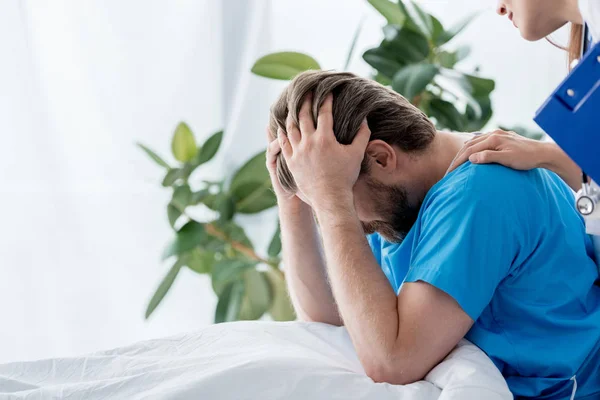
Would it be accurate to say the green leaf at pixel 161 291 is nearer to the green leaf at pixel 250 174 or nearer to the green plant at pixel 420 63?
the green leaf at pixel 250 174

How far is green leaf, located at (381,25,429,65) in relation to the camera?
2.03 m

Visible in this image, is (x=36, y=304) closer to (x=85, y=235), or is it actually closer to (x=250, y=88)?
(x=85, y=235)

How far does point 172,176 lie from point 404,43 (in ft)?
2.54

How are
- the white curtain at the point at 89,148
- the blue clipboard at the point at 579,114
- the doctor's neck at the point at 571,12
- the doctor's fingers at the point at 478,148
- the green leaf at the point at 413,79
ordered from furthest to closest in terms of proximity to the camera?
the white curtain at the point at 89,148
the green leaf at the point at 413,79
the doctor's fingers at the point at 478,148
the doctor's neck at the point at 571,12
the blue clipboard at the point at 579,114

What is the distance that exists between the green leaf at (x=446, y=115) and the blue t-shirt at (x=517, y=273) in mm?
949

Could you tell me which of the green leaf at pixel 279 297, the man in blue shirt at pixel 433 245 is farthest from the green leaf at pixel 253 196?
the man in blue shirt at pixel 433 245

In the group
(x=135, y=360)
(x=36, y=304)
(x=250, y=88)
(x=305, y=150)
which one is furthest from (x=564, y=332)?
(x=36, y=304)

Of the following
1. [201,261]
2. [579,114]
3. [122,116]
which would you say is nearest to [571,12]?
[579,114]

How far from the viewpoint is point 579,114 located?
752 millimetres

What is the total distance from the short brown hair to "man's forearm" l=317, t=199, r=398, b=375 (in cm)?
14

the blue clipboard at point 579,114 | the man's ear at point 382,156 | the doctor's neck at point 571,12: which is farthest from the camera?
the man's ear at point 382,156

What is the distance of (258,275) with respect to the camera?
2168 millimetres

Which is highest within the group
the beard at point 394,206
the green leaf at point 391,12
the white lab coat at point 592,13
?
the white lab coat at point 592,13

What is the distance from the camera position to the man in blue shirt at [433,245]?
39.5 inches
